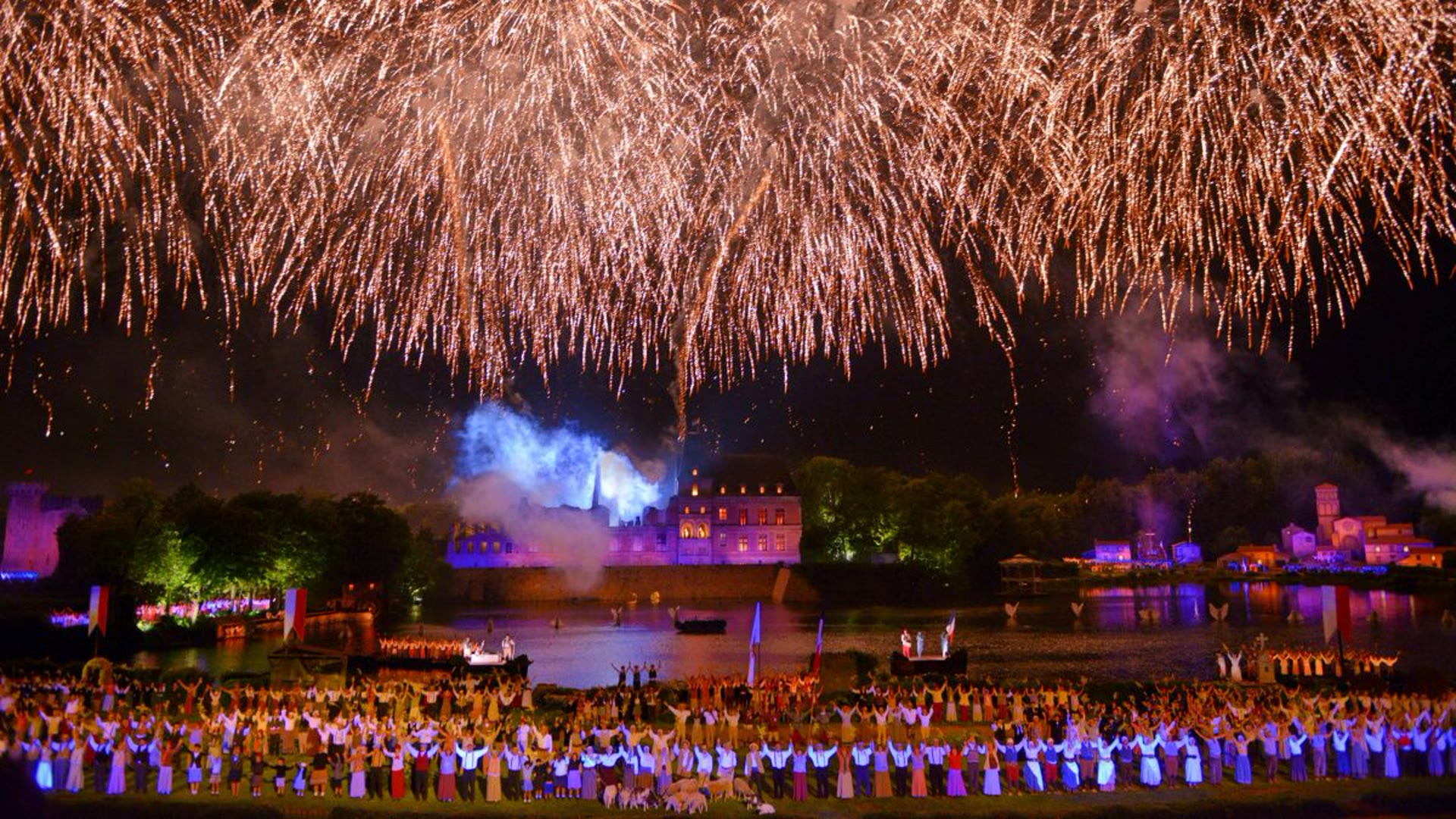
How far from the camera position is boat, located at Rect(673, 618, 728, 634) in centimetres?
5556

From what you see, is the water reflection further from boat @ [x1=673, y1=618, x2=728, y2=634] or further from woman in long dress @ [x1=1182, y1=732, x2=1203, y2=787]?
woman in long dress @ [x1=1182, y1=732, x2=1203, y2=787]

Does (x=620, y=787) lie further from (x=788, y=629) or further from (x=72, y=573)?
(x=72, y=573)

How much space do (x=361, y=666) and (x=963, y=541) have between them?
71.4 meters

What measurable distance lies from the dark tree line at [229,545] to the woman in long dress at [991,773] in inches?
1985

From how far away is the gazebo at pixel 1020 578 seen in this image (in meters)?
91.1

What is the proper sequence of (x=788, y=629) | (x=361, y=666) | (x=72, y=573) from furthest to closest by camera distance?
(x=72, y=573)
(x=788, y=629)
(x=361, y=666)

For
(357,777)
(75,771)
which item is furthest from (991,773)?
(75,771)

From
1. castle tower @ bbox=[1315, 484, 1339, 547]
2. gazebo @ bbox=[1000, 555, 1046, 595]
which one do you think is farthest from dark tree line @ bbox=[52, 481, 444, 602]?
castle tower @ bbox=[1315, 484, 1339, 547]

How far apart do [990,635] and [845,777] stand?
122 ft

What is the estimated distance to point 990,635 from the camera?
51750 mm

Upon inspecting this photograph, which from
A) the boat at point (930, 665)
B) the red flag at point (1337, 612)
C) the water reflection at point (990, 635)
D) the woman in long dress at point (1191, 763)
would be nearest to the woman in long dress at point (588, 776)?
the woman in long dress at point (1191, 763)

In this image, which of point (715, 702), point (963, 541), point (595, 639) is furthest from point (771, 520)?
point (715, 702)

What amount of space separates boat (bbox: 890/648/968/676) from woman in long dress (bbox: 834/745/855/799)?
46.5 ft

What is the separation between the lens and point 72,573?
66312 millimetres
